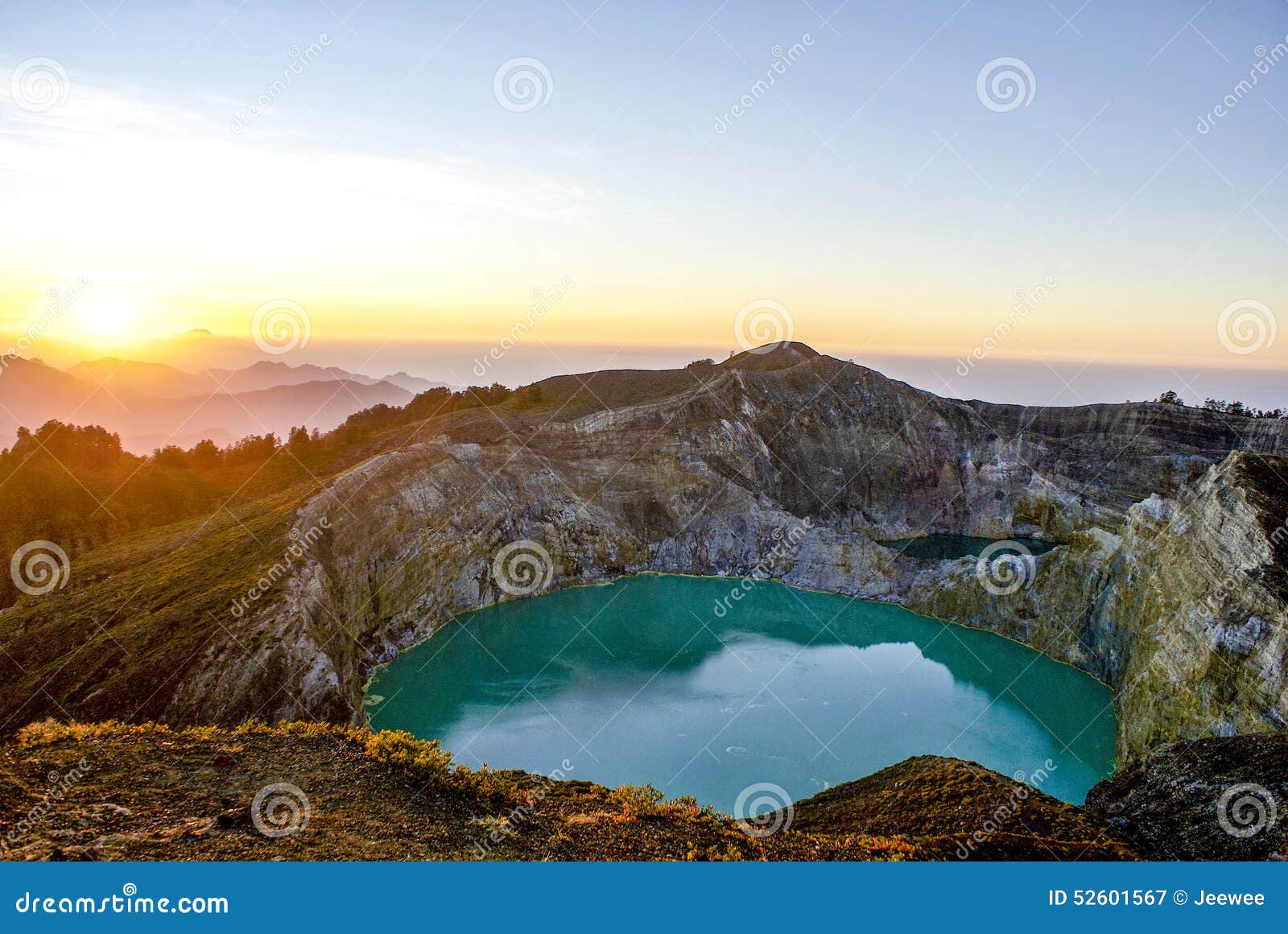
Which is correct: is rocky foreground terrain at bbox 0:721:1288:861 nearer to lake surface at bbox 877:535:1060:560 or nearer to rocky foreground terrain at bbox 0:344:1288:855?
rocky foreground terrain at bbox 0:344:1288:855

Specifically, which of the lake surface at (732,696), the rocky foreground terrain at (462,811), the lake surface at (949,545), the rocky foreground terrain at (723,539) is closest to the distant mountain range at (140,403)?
the rocky foreground terrain at (723,539)

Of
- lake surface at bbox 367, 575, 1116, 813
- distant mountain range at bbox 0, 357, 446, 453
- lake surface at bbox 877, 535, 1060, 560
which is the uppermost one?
distant mountain range at bbox 0, 357, 446, 453

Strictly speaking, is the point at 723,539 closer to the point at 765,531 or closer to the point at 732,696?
the point at 765,531

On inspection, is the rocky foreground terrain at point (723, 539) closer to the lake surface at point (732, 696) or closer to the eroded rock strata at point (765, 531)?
the eroded rock strata at point (765, 531)

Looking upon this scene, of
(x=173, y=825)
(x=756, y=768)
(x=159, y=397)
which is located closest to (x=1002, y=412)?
(x=756, y=768)

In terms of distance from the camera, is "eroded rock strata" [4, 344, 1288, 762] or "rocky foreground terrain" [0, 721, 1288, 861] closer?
"rocky foreground terrain" [0, 721, 1288, 861]

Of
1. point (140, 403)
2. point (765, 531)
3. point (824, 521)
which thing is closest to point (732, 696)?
point (765, 531)

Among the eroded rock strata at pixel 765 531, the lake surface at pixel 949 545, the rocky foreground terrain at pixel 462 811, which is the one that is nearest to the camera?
the rocky foreground terrain at pixel 462 811

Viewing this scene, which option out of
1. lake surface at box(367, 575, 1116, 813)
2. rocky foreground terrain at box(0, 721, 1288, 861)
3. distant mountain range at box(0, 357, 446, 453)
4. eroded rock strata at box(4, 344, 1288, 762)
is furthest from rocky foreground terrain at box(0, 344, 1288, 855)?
distant mountain range at box(0, 357, 446, 453)
